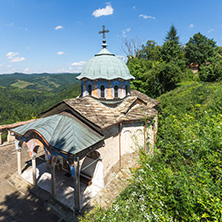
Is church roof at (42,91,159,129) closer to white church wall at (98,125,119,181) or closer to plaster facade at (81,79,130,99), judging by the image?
plaster facade at (81,79,130,99)

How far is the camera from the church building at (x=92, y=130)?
6535 mm

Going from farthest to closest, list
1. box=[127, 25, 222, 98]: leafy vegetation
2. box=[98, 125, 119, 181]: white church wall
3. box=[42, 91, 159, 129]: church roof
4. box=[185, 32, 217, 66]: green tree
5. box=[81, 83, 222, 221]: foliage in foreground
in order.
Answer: box=[185, 32, 217, 66]: green tree < box=[127, 25, 222, 98]: leafy vegetation < box=[98, 125, 119, 181]: white church wall < box=[42, 91, 159, 129]: church roof < box=[81, 83, 222, 221]: foliage in foreground

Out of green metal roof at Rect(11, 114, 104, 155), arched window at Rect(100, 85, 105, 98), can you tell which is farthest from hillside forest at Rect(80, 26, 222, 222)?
arched window at Rect(100, 85, 105, 98)

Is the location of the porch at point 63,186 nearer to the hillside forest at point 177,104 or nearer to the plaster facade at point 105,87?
the hillside forest at point 177,104

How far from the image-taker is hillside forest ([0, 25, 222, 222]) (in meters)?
2.68

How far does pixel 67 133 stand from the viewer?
6.97 metres

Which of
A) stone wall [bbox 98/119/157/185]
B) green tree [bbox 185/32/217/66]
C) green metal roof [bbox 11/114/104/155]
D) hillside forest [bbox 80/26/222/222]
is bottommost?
stone wall [bbox 98/119/157/185]

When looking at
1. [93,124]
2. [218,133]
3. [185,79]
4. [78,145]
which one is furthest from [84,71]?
[185,79]

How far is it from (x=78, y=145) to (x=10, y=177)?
6035mm

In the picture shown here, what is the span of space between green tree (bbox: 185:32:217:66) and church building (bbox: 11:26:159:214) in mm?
23700

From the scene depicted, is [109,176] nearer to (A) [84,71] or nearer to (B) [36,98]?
(A) [84,71]

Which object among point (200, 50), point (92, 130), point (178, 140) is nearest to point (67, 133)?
point (92, 130)

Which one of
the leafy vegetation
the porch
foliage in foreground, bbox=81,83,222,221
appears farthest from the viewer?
the leafy vegetation

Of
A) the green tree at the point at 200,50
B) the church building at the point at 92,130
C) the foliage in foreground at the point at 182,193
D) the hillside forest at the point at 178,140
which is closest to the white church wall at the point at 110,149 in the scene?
the church building at the point at 92,130
